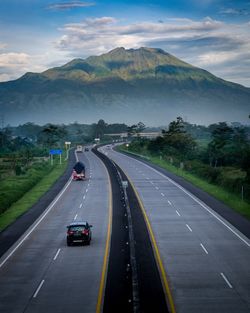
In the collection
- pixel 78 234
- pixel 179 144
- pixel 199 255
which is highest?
pixel 179 144

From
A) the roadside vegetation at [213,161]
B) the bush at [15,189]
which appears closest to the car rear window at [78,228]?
the roadside vegetation at [213,161]

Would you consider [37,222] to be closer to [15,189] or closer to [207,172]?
[15,189]

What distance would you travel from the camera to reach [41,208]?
5256 cm

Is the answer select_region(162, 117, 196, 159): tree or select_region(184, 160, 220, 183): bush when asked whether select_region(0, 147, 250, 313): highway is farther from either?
select_region(162, 117, 196, 159): tree

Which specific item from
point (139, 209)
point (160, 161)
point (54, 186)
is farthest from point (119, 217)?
point (160, 161)

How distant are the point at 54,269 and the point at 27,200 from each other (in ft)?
99.6

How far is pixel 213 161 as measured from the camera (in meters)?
129

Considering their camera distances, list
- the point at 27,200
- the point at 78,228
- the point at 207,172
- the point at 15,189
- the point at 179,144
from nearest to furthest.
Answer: the point at 78,228 → the point at 27,200 → the point at 15,189 → the point at 207,172 → the point at 179,144

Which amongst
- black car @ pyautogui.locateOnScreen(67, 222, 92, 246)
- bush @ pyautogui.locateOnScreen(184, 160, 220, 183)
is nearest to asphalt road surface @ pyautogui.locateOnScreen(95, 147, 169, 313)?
black car @ pyautogui.locateOnScreen(67, 222, 92, 246)

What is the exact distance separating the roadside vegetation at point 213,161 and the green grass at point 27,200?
19.4m

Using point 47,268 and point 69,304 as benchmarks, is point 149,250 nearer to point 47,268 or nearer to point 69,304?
point 47,268

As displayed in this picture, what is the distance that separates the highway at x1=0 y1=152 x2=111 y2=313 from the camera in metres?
23.4

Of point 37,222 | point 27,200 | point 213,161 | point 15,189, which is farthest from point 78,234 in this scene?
point 213,161

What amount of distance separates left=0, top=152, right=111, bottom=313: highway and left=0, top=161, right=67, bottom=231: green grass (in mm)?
2616
